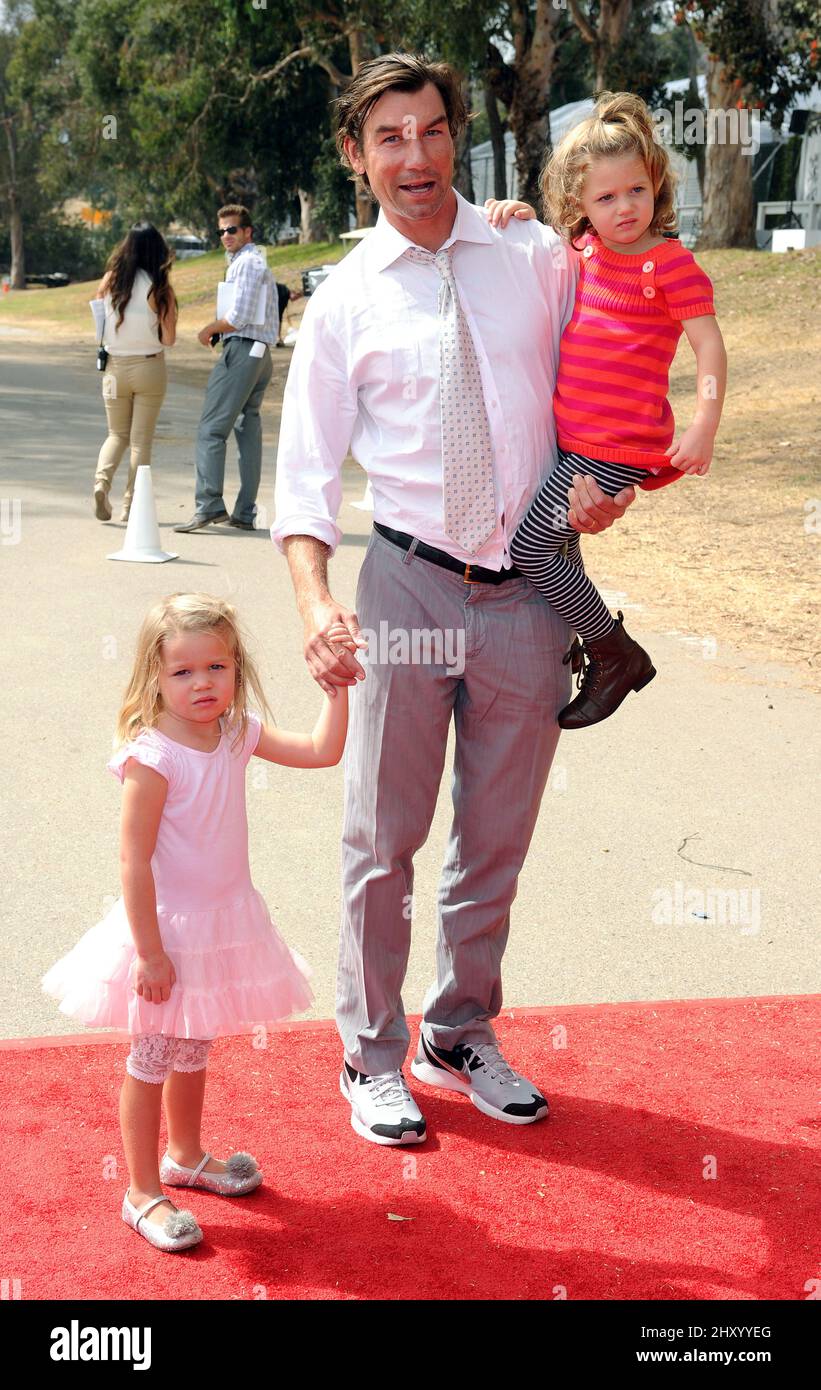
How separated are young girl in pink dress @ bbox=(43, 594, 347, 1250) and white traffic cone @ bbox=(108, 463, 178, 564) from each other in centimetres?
654

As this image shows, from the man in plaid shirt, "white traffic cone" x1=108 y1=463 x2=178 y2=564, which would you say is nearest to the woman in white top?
the man in plaid shirt

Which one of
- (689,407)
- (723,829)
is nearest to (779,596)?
(723,829)

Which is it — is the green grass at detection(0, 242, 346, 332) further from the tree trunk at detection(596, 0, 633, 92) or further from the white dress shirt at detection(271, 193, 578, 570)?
the white dress shirt at detection(271, 193, 578, 570)

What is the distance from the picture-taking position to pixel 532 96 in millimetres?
28156

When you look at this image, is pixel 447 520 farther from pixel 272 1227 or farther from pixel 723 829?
pixel 723 829

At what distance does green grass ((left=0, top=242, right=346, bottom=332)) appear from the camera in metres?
38.5

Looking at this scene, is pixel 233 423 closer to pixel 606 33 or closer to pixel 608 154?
pixel 608 154

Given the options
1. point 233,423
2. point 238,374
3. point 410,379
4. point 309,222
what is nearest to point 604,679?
point 410,379

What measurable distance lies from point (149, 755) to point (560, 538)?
1.03 metres

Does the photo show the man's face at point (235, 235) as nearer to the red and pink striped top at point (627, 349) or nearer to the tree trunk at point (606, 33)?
the red and pink striped top at point (627, 349)

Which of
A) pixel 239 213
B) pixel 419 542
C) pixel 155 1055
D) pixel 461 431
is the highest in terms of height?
pixel 239 213

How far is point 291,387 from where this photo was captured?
334 cm

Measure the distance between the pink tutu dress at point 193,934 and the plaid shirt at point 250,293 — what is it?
292 inches
